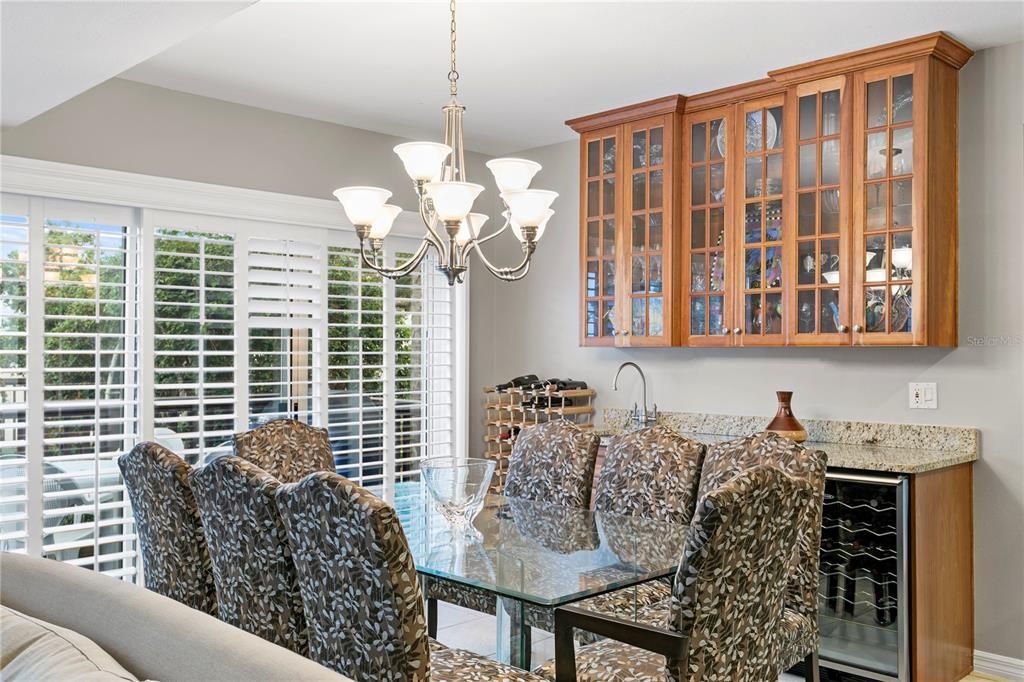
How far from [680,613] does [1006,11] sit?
8.48ft

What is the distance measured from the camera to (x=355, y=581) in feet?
6.31

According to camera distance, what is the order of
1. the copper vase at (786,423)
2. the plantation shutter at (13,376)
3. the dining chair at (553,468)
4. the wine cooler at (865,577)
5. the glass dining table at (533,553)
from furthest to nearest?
1. the copper vase at (786,423)
2. the plantation shutter at (13,376)
3. the dining chair at (553,468)
4. the wine cooler at (865,577)
5. the glass dining table at (533,553)

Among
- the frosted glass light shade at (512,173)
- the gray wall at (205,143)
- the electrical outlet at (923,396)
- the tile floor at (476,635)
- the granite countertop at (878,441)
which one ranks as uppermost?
the gray wall at (205,143)

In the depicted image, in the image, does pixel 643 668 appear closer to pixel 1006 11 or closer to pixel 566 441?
pixel 566 441

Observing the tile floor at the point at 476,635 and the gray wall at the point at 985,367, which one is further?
the tile floor at the point at 476,635

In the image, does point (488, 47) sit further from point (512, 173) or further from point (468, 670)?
point (468, 670)

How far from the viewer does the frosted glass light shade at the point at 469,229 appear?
2887mm

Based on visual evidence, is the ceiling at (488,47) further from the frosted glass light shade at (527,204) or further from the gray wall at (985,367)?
the frosted glass light shade at (527,204)

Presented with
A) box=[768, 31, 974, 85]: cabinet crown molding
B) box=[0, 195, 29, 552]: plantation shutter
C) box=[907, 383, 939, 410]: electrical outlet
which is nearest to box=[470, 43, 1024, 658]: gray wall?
box=[907, 383, 939, 410]: electrical outlet

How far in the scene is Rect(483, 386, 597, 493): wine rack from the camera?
16.2 ft

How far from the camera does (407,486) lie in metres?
3.66

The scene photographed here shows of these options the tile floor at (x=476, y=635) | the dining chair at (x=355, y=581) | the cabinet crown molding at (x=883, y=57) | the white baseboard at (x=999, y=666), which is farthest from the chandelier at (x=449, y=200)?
the white baseboard at (x=999, y=666)

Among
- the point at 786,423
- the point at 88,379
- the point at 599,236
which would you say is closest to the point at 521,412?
the point at 599,236

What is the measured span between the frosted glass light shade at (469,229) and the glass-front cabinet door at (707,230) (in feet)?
4.96
